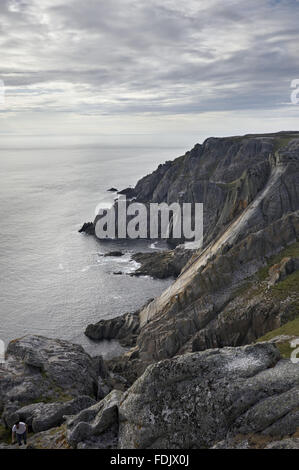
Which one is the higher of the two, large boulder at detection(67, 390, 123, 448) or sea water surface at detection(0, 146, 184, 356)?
large boulder at detection(67, 390, 123, 448)

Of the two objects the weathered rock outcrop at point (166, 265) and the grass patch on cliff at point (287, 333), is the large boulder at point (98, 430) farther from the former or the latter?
the weathered rock outcrop at point (166, 265)

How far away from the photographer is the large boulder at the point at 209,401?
18.4m

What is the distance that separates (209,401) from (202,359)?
7.55ft

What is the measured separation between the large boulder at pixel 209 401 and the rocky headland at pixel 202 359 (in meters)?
0.05

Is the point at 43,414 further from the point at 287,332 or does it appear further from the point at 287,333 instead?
the point at 287,332

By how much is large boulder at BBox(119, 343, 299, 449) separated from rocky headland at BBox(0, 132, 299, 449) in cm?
5

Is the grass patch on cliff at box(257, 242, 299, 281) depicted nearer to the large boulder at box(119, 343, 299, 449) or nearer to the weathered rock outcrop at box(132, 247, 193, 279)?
the large boulder at box(119, 343, 299, 449)

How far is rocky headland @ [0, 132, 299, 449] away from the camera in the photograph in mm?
19125

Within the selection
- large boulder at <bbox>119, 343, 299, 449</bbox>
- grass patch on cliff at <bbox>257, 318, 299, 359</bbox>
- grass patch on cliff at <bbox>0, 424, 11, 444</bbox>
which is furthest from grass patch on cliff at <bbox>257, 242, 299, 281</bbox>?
grass patch on cliff at <bbox>0, 424, 11, 444</bbox>

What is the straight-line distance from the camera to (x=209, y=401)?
19375 mm

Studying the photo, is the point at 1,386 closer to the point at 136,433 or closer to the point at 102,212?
the point at 136,433

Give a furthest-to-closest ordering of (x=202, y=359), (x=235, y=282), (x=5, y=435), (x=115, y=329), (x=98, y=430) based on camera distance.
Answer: (x=115, y=329), (x=235, y=282), (x=5, y=435), (x=98, y=430), (x=202, y=359)

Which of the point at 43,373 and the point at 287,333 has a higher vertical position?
the point at 287,333

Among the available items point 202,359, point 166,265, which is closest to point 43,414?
point 202,359
